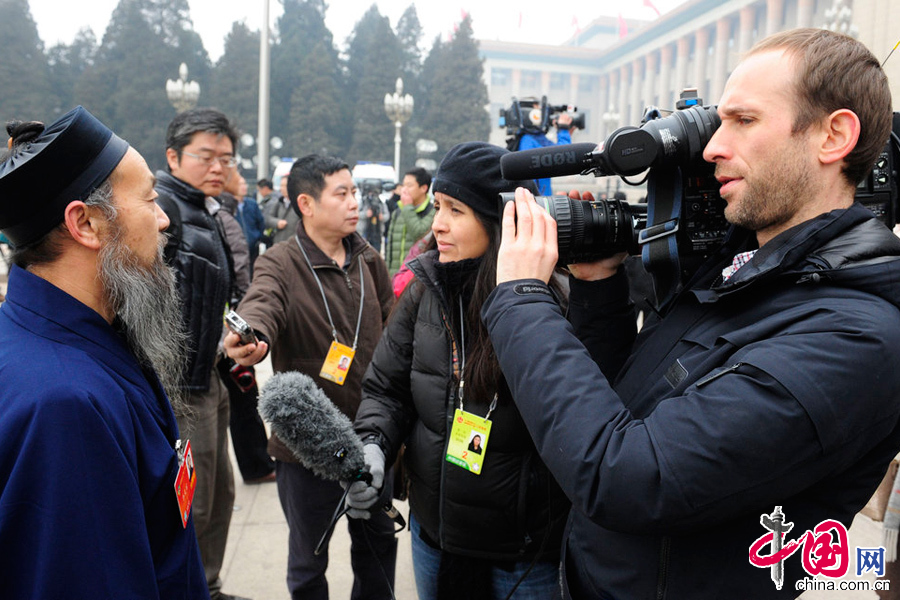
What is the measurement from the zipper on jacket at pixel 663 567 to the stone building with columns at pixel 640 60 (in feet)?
98.3

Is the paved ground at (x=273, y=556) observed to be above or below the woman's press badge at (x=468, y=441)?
below

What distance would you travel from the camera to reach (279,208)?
385 inches

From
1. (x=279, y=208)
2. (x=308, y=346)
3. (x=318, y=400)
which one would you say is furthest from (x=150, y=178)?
(x=279, y=208)

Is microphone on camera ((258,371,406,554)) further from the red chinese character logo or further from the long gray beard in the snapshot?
the red chinese character logo

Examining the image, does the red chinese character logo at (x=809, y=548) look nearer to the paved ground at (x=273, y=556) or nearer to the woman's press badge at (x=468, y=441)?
the woman's press badge at (x=468, y=441)

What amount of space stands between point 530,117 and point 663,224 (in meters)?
4.09

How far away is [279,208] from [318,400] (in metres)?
8.49

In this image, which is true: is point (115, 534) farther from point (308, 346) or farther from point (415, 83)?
point (415, 83)

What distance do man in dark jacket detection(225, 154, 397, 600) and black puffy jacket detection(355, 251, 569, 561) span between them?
603mm

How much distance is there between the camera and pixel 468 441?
1.95 m

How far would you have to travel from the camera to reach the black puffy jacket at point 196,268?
285cm

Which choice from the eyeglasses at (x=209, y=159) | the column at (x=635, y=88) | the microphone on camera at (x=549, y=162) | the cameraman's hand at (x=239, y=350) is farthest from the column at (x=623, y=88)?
the microphone on camera at (x=549, y=162)

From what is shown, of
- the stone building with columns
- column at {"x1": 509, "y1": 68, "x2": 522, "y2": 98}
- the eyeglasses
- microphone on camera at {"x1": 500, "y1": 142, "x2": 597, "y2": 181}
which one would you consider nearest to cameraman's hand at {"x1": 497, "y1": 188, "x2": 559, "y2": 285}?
microphone on camera at {"x1": 500, "y1": 142, "x2": 597, "y2": 181}

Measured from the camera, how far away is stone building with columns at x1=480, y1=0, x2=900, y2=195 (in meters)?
48.8
